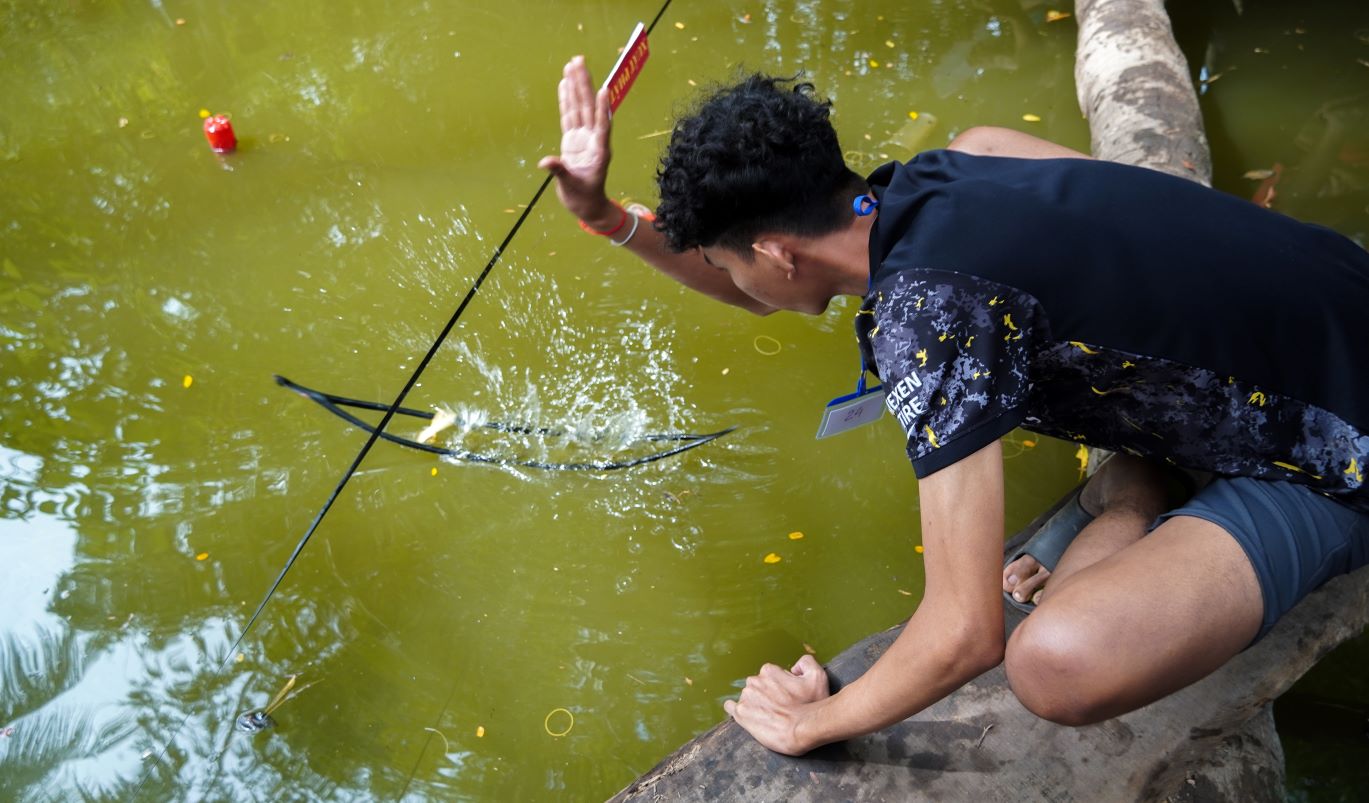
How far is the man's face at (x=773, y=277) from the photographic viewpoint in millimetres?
1554

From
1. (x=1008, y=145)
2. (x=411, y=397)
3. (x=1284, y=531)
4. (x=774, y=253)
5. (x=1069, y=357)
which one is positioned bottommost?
(x=1284, y=531)

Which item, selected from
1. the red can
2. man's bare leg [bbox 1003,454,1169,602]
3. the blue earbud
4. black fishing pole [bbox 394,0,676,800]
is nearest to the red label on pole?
black fishing pole [bbox 394,0,676,800]

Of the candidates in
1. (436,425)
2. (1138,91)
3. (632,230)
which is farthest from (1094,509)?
(1138,91)

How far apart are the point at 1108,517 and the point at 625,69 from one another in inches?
46.2

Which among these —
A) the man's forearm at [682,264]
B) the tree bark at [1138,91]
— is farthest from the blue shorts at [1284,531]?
the tree bark at [1138,91]

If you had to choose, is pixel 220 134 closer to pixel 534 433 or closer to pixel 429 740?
pixel 534 433

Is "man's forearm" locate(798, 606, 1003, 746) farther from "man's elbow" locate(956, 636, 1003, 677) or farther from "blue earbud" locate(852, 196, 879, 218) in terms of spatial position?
"blue earbud" locate(852, 196, 879, 218)

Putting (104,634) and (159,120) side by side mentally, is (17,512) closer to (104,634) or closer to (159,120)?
(104,634)

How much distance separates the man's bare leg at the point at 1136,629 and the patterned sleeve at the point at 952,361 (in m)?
0.30

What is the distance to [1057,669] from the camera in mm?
1411

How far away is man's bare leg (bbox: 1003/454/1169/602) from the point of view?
1.75 m

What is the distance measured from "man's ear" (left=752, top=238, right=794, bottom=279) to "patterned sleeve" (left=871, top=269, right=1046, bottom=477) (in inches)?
8.6

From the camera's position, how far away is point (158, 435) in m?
2.68

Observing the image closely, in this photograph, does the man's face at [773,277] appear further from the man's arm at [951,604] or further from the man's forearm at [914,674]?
the man's forearm at [914,674]
